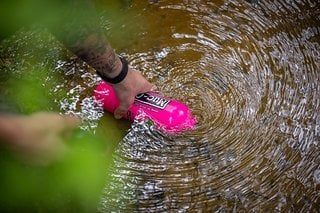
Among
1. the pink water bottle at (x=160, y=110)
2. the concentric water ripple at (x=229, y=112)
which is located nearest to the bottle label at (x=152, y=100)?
the pink water bottle at (x=160, y=110)

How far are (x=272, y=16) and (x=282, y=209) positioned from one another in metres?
1.47

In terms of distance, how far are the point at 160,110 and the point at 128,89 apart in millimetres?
226

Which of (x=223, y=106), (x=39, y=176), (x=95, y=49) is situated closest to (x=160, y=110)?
(x=223, y=106)

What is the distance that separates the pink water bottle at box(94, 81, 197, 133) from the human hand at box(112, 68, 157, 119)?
0.04 meters

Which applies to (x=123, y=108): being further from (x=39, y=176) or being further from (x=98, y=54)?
(x=39, y=176)

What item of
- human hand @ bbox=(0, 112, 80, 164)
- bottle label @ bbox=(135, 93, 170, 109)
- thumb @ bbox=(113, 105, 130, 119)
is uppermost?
human hand @ bbox=(0, 112, 80, 164)

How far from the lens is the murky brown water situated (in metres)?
1.99

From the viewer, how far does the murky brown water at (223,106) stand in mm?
1991

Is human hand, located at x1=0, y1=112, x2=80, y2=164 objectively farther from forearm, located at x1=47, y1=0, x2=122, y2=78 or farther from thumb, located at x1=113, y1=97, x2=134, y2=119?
thumb, located at x1=113, y1=97, x2=134, y2=119

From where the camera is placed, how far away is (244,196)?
1967 mm

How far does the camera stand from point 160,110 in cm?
214

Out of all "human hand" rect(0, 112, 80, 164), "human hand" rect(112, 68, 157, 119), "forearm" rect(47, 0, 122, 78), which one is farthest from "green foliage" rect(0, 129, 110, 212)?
"human hand" rect(112, 68, 157, 119)

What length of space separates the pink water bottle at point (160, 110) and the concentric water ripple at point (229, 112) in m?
0.07

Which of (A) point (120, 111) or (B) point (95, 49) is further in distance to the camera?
(A) point (120, 111)
